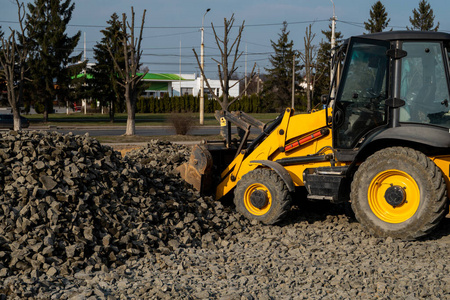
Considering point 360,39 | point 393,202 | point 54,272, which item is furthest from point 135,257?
point 360,39

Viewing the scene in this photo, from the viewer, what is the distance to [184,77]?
8556cm

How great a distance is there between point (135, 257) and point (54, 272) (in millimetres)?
1059

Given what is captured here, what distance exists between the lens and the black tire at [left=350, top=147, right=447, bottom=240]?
636 cm

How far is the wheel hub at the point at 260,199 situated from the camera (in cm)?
808

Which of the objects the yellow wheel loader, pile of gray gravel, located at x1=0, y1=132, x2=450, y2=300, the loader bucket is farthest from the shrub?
the yellow wheel loader

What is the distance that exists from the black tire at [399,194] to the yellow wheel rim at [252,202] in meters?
1.54

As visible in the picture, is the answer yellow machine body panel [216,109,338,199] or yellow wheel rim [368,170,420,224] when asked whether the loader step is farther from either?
yellow wheel rim [368,170,420,224]

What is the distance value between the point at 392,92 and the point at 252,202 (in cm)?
278

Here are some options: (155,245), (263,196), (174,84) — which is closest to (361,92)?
(263,196)

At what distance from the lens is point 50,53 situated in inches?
1539

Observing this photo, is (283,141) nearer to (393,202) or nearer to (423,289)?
(393,202)

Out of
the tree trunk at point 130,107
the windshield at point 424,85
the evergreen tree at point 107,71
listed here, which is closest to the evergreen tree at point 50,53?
the evergreen tree at point 107,71

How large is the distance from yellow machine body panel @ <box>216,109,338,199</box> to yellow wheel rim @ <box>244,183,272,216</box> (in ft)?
1.39

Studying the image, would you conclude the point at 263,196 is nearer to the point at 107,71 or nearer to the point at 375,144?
the point at 375,144
